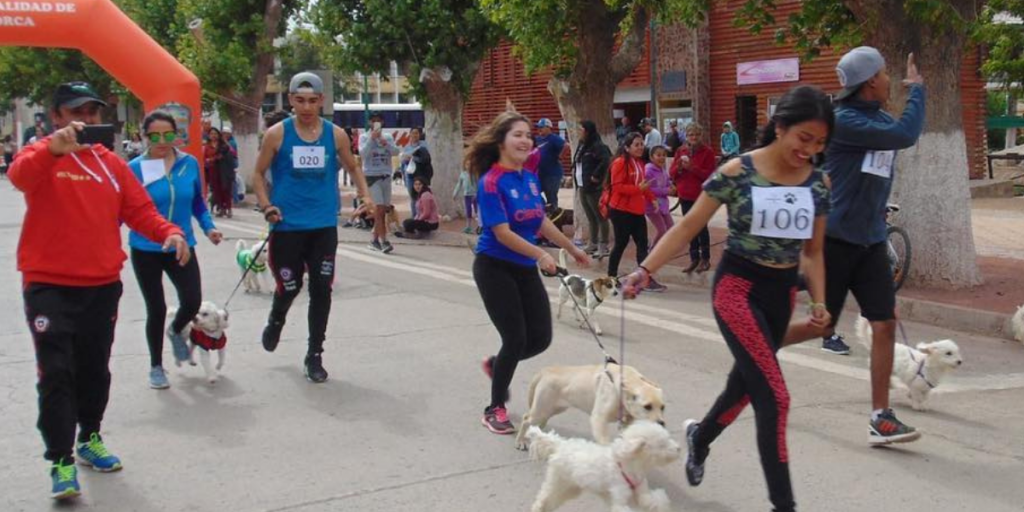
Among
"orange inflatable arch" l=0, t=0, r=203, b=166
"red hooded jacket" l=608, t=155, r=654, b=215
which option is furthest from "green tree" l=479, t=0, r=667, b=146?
"orange inflatable arch" l=0, t=0, r=203, b=166

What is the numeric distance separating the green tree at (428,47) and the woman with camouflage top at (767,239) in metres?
13.5

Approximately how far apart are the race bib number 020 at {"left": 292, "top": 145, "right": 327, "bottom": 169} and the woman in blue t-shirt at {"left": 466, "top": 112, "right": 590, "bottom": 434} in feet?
4.64

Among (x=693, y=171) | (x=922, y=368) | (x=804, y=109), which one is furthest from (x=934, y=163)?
(x=804, y=109)

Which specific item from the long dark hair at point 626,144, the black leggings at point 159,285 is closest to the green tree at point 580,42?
the long dark hair at point 626,144

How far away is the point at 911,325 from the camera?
9.38 meters

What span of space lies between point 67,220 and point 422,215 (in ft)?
40.2

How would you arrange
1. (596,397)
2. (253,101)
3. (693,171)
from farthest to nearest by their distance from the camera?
(253,101) → (693,171) → (596,397)

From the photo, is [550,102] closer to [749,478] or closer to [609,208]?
[609,208]

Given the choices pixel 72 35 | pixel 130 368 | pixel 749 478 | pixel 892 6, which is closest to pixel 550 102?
pixel 72 35

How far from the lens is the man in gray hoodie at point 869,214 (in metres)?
5.38

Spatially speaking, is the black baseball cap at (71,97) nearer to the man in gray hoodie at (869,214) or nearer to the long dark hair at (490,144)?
the long dark hair at (490,144)

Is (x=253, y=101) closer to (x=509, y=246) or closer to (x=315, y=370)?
(x=315, y=370)

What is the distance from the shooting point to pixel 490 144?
5.64m

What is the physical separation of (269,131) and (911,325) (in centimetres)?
573
